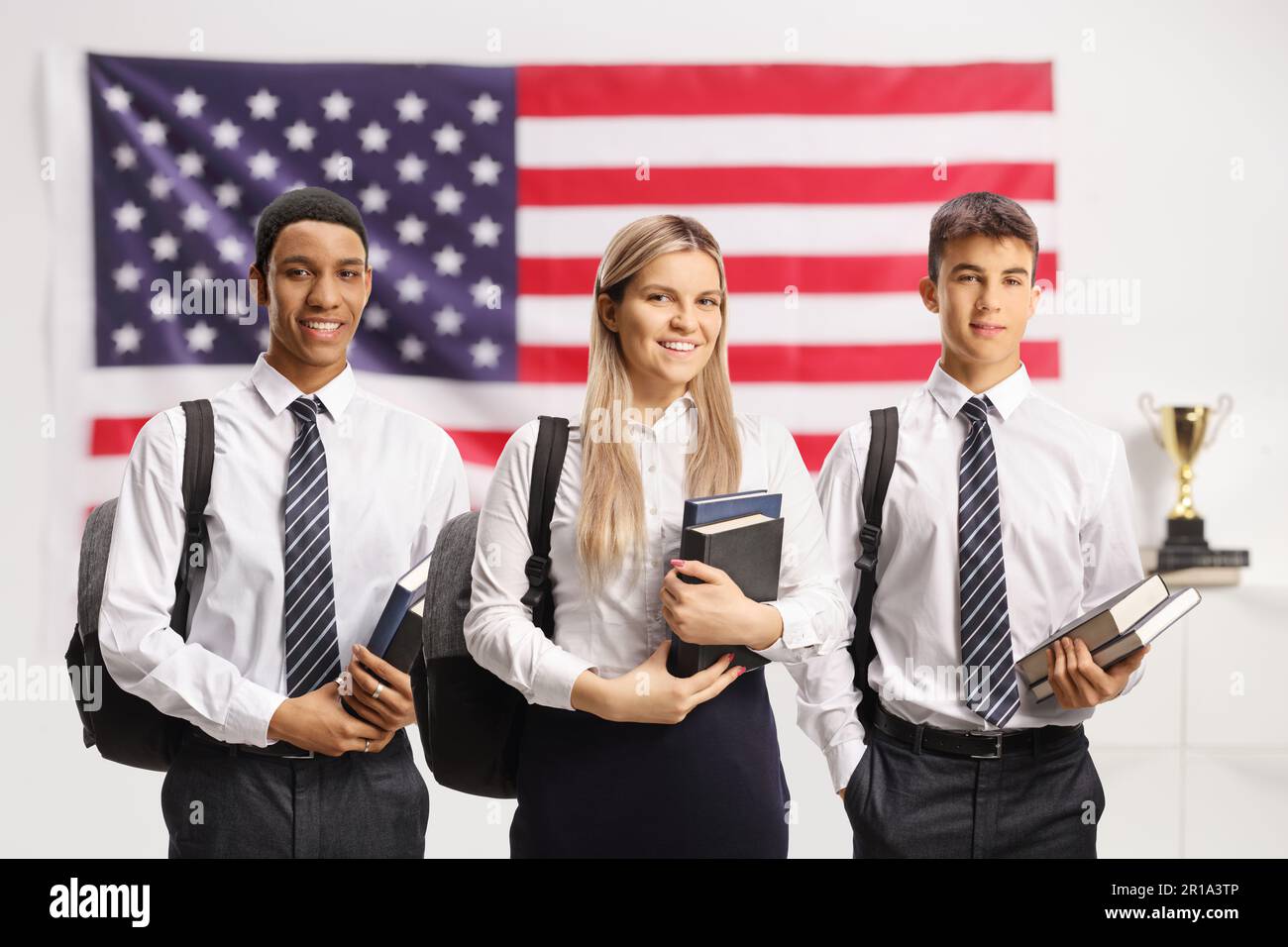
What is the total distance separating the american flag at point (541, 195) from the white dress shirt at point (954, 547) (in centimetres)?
163

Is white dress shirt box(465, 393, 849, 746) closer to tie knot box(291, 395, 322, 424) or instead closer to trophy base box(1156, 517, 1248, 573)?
tie knot box(291, 395, 322, 424)

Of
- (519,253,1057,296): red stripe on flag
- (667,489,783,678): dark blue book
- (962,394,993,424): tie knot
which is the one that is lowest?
(667,489,783,678): dark blue book

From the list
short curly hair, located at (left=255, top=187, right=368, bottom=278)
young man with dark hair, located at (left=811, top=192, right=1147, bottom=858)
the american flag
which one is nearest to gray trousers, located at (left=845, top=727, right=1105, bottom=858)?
young man with dark hair, located at (left=811, top=192, right=1147, bottom=858)

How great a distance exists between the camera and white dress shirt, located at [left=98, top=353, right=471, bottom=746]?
74.2 inches

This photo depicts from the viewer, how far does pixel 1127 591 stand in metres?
1.91

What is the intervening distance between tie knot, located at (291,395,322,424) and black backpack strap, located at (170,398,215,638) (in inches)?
6.3

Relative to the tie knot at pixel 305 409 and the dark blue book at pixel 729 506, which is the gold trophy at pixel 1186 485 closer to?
the dark blue book at pixel 729 506

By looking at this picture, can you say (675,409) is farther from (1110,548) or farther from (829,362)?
(829,362)

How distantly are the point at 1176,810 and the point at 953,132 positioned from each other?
2.30 metres

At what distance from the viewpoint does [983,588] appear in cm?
203

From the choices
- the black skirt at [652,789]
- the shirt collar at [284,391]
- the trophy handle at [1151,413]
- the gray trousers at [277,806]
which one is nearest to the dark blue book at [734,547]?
the black skirt at [652,789]

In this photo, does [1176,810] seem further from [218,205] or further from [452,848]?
[218,205]

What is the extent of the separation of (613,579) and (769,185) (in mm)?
2375

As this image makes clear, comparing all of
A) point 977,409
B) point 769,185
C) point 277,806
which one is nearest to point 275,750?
point 277,806
